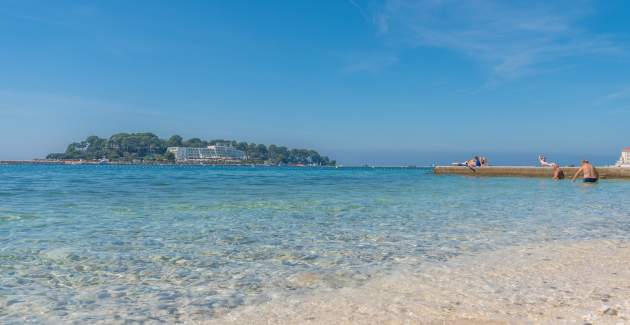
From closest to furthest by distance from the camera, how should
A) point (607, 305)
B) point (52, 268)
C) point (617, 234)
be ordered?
point (607, 305)
point (52, 268)
point (617, 234)

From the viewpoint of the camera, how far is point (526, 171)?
44.7 meters

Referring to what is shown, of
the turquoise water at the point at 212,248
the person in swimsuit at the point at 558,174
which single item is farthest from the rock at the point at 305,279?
the person in swimsuit at the point at 558,174

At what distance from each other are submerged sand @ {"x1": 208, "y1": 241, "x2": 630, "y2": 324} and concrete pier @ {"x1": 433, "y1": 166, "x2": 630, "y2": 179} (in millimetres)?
38802

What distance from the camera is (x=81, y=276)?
541 centimetres

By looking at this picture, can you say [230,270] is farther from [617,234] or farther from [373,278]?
[617,234]

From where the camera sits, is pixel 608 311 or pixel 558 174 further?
pixel 558 174

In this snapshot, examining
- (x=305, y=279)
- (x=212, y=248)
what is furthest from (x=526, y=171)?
(x=305, y=279)

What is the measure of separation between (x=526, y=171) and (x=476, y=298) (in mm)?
44693

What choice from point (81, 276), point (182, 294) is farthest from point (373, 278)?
point (81, 276)

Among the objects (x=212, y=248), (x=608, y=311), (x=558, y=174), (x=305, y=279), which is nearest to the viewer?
(x=608, y=311)

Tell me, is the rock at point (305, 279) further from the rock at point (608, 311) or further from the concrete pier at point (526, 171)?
the concrete pier at point (526, 171)

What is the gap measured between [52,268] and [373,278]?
4151 millimetres

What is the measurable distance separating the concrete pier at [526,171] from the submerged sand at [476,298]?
38802 millimetres

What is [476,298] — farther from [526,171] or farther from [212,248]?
[526,171]
